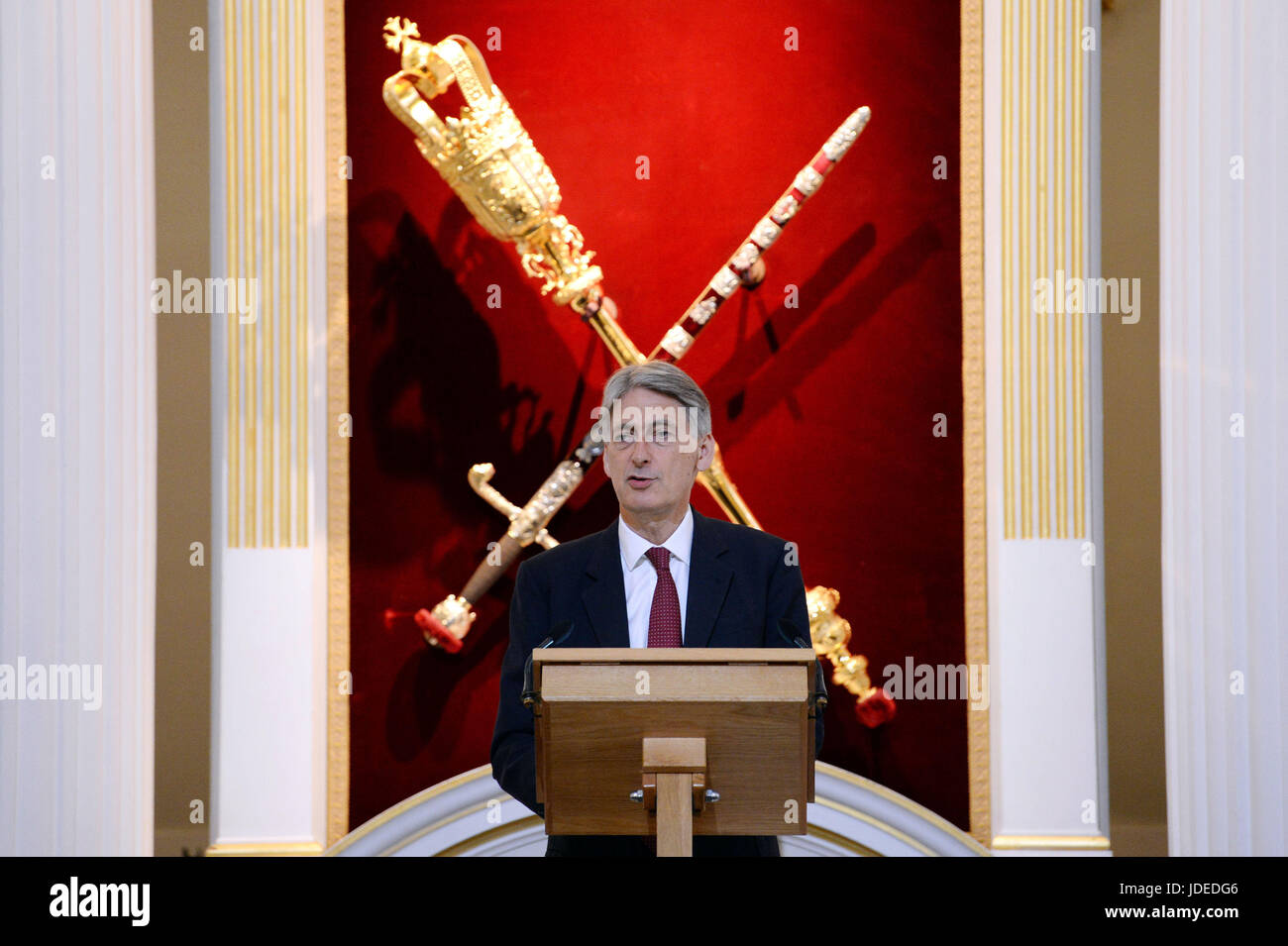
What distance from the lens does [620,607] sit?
242 centimetres

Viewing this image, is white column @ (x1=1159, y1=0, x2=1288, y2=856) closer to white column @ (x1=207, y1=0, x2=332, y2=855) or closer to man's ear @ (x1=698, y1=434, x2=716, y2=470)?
man's ear @ (x1=698, y1=434, x2=716, y2=470)

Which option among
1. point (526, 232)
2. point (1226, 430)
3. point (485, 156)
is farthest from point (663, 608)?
point (1226, 430)

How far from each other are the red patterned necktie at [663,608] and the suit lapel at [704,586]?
0.02m

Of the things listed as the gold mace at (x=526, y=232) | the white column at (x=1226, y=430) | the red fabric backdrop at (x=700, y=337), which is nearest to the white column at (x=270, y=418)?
the red fabric backdrop at (x=700, y=337)

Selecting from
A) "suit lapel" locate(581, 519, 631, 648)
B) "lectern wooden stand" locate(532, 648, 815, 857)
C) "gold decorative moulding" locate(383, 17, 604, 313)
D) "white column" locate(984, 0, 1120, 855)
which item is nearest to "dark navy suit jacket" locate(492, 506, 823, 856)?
"suit lapel" locate(581, 519, 631, 648)

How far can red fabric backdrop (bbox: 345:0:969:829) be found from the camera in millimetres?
3980

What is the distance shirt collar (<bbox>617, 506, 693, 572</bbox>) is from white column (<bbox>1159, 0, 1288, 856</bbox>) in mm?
2059

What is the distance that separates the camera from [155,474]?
3945 millimetres

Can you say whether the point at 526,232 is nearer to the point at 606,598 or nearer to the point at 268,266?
the point at 268,266

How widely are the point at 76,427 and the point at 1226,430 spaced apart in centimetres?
346

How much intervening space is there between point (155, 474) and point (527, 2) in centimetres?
186
